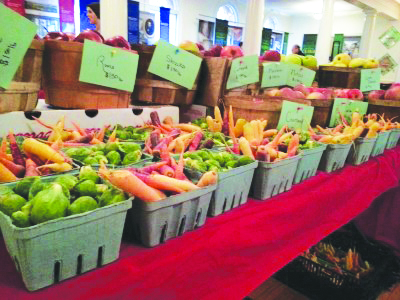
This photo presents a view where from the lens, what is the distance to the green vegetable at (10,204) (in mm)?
543

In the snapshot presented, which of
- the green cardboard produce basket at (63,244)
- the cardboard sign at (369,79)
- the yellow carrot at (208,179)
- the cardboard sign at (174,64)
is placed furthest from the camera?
the cardboard sign at (369,79)

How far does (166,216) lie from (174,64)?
1006mm

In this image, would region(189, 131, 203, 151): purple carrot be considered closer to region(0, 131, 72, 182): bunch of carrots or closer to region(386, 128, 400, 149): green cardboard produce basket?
region(0, 131, 72, 182): bunch of carrots

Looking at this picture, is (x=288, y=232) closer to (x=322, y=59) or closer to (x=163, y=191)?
(x=163, y=191)

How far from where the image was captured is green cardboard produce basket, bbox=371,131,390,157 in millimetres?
1558

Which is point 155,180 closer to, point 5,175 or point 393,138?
point 5,175

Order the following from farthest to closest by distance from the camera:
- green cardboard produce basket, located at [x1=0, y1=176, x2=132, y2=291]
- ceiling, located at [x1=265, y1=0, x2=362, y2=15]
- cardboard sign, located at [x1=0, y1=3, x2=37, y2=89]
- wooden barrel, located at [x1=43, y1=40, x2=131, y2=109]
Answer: ceiling, located at [x1=265, y1=0, x2=362, y2=15] → wooden barrel, located at [x1=43, y1=40, x2=131, y2=109] → cardboard sign, located at [x1=0, y1=3, x2=37, y2=89] → green cardboard produce basket, located at [x1=0, y1=176, x2=132, y2=291]

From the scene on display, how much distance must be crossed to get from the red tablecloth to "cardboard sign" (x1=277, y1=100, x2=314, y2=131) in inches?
11.5

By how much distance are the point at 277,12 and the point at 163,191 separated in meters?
13.7

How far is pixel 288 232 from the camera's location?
3.07 feet

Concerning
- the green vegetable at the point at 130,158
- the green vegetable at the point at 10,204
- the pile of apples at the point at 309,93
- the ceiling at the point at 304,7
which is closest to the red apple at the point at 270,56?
the pile of apples at the point at 309,93

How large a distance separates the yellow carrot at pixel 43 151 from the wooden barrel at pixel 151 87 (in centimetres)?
79

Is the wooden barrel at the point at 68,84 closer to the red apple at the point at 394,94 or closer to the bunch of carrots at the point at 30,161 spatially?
the bunch of carrots at the point at 30,161

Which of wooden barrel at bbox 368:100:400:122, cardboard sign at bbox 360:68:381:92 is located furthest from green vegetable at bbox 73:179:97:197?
cardboard sign at bbox 360:68:381:92
